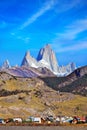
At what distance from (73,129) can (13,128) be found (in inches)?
819

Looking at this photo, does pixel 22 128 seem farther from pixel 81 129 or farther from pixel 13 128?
pixel 81 129

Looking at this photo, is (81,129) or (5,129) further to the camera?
(5,129)

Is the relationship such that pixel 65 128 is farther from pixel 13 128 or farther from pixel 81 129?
pixel 13 128

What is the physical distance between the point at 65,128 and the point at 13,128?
17.4 metres

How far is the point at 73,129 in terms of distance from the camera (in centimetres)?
11112

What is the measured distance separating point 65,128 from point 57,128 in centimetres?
245

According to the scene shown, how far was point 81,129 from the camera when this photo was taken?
108312 mm

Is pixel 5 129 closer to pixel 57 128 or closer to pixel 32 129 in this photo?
pixel 32 129

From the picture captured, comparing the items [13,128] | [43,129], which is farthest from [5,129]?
[43,129]

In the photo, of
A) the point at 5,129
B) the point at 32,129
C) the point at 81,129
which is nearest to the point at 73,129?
the point at 81,129

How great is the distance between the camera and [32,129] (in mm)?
117438

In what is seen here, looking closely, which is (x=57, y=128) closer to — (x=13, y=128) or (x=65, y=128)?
(x=65, y=128)

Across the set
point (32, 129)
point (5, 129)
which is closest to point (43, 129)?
point (32, 129)

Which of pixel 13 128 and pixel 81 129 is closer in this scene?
pixel 81 129
